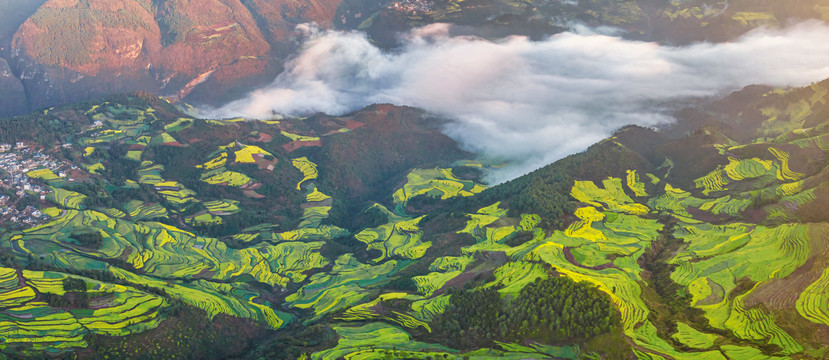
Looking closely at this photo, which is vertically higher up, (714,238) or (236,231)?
(714,238)

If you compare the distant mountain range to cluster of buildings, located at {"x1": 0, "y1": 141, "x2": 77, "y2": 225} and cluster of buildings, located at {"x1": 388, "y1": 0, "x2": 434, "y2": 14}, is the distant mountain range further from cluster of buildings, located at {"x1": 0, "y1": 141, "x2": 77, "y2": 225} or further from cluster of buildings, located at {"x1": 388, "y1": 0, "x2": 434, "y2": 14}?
cluster of buildings, located at {"x1": 0, "y1": 141, "x2": 77, "y2": 225}

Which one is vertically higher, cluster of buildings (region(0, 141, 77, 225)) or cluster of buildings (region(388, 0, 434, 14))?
cluster of buildings (region(388, 0, 434, 14))

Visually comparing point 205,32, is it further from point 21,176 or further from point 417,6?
point 21,176

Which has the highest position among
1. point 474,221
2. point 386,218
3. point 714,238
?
point 714,238

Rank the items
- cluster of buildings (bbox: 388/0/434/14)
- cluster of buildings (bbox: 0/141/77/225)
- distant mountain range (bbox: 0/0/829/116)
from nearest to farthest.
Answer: cluster of buildings (bbox: 0/141/77/225)
distant mountain range (bbox: 0/0/829/116)
cluster of buildings (bbox: 388/0/434/14)

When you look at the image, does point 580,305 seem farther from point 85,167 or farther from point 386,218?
point 85,167

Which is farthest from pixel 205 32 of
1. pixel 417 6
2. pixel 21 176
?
pixel 21 176

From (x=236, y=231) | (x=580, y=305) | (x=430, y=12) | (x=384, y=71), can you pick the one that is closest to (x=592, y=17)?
(x=430, y=12)

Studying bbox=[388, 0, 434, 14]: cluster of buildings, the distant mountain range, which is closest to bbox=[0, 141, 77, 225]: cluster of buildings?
the distant mountain range
